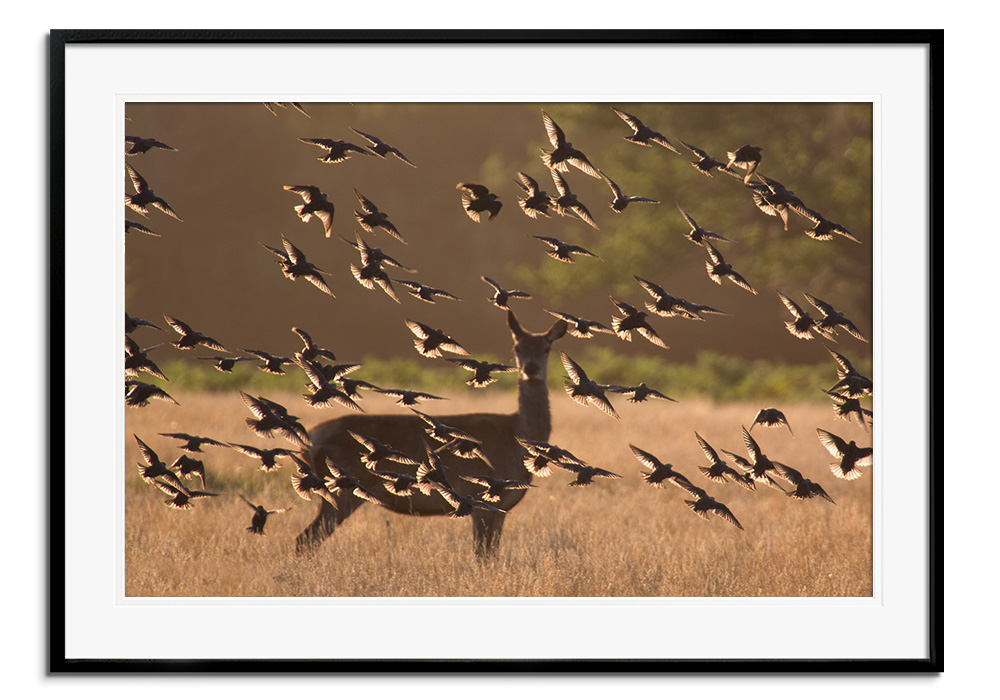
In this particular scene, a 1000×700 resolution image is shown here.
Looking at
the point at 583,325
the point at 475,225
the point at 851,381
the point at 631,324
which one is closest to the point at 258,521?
the point at 583,325

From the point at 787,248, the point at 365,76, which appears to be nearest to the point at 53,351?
the point at 365,76

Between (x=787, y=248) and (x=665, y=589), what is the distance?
5.88 m

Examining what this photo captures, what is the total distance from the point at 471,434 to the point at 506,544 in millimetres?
637

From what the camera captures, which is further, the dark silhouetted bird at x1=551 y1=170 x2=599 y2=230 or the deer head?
the deer head

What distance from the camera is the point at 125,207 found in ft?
12.3

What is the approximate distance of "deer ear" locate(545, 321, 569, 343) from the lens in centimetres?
432

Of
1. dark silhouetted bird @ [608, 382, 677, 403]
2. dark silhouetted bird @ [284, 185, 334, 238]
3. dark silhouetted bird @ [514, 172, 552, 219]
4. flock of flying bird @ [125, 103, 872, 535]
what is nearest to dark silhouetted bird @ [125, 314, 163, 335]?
flock of flying bird @ [125, 103, 872, 535]

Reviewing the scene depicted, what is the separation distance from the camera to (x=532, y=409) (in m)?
4.64

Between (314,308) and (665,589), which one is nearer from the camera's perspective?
(665,589)

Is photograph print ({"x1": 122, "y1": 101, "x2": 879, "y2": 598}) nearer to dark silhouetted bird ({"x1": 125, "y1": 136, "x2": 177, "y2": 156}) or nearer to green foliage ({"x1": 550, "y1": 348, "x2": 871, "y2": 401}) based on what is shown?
dark silhouetted bird ({"x1": 125, "y1": 136, "x2": 177, "y2": 156})

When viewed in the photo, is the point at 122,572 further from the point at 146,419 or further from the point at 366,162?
the point at 366,162

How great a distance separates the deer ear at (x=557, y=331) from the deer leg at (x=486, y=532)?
98 cm

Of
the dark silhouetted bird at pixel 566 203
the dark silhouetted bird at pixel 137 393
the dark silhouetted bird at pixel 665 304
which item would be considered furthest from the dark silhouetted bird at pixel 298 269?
the dark silhouetted bird at pixel 665 304

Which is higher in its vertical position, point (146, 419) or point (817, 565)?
point (146, 419)
